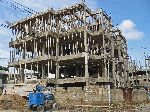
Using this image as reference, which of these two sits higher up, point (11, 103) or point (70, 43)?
point (70, 43)

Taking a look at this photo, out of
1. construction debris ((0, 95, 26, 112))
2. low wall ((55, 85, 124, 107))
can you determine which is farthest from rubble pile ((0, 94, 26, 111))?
low wall ((55, 85, 124, 107))

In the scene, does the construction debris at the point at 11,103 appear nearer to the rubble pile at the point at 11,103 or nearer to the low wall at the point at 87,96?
Answer: the rubble pile at the point at 11,103

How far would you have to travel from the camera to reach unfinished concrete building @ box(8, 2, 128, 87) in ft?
179

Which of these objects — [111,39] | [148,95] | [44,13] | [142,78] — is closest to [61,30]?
[44,13]

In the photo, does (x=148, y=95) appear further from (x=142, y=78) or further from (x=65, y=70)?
(x=142, y=78)

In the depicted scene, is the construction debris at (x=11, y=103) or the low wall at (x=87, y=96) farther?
the low wall at (x=87, y=96)

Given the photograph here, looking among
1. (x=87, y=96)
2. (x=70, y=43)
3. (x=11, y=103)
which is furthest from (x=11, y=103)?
(x=70, y=43)

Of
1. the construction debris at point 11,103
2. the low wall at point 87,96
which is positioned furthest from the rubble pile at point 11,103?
the low wall at point 87,96

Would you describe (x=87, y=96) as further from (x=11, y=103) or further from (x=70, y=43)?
(x=70, y=43)

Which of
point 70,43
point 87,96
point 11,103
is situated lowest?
point 11,103

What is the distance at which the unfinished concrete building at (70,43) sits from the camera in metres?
54.5

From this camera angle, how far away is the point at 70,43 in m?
63.4

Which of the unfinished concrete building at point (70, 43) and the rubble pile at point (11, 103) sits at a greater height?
the unfinished concrete building at point (70, 43)

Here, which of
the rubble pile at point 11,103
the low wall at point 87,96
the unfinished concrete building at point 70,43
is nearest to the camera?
the rubble pile at point 11,103
